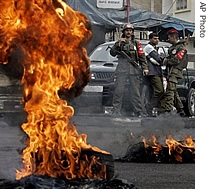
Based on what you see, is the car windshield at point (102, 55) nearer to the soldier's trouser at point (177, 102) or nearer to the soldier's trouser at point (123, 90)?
the soldier's trouser at point (123, 90)

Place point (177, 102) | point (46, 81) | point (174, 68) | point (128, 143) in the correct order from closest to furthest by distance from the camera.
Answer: point (46, 81), point (128, 143), point (174, 68), point (177, 102)

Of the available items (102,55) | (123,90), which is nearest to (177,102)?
(123,90)

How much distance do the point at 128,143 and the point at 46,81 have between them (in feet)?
10.1

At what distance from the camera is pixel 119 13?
58.9 feet

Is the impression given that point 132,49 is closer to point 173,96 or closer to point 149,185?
point 173,96

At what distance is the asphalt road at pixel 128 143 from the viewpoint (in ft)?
19.7

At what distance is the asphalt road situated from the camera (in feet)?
19.7

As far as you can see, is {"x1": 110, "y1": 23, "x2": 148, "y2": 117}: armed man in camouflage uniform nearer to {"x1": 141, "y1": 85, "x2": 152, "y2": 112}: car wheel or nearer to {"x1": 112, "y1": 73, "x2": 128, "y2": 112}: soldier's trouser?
{"x1": 112, "y1": 73, "x2": 128, "y2": 112}: soldier's trouser

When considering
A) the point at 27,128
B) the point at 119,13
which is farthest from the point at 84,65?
the point at 119,13

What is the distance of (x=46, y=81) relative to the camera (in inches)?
202

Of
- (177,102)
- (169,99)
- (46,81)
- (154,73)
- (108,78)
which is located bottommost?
(177,102)

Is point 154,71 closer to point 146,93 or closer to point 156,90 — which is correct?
point 156,90

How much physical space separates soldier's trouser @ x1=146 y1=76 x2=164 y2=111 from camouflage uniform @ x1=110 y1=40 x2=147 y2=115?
0.29m
